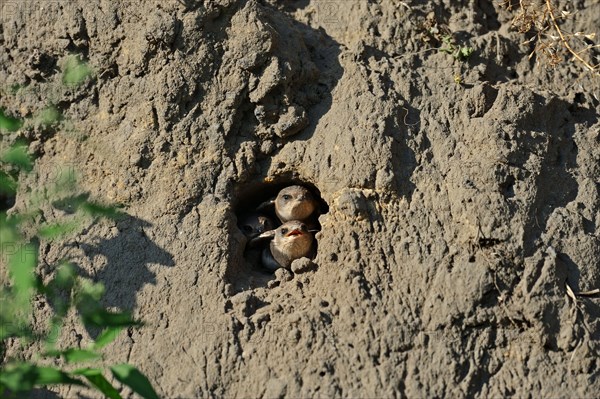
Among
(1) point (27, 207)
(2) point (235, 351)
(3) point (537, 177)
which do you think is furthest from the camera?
(1) point (27, 207)

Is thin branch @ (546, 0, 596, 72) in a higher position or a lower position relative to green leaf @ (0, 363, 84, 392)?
higher

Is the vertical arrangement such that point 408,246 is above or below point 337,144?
below

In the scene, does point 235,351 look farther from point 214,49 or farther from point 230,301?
point 214,49

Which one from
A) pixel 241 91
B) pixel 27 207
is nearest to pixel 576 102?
pixel 241 91

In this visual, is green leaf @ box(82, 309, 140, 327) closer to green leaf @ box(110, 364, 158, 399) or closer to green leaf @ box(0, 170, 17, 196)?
green leaf @ box(110, 364, 158, 399)

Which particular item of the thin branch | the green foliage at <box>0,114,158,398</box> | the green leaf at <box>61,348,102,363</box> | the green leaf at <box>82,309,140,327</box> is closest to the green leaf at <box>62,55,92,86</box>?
the green foliage at <box>0,114,158,398</box>

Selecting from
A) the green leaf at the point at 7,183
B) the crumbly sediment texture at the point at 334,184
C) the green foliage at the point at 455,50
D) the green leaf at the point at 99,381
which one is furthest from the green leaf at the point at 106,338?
the green foliage at the point at 455,50

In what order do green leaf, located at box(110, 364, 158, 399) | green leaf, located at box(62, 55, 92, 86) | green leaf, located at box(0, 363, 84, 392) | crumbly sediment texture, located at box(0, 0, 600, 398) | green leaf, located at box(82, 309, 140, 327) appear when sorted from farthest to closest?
green leaf, located at box(62, 55, 92, 86)
crumbly sediment texture, located at box(0, 0, 600, 398)
green leaf, located at box(82, 309, 140, 327)
green leaf, located at box(110, 364, 158, 399)
green leaf, located at box(0, 363, 84, 392)

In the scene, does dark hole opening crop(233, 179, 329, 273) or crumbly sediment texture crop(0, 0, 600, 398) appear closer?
crumbly sediment texture crop(0, 0, 600, 398)

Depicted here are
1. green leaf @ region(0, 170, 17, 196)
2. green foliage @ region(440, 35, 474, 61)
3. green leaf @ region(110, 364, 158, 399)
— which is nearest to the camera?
green leaf @ region(110, 364, 158, 399)
